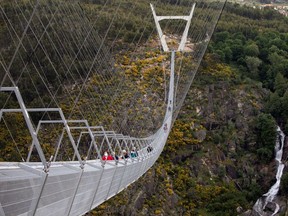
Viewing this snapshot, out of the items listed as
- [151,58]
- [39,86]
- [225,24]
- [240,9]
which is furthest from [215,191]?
[240,9]

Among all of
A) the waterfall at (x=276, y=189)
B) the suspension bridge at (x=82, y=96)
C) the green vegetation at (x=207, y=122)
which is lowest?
the waterfall at (x=276, y=189)

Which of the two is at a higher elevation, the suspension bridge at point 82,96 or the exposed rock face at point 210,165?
the suspension bridge at point 82,96

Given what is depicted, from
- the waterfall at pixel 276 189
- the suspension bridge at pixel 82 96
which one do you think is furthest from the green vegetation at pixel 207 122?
the waterfall at pixel 276 189

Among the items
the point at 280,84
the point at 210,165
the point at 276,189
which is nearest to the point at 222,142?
the point at 210,165

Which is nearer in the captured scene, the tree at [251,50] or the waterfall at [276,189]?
the waterfall at [276,189]

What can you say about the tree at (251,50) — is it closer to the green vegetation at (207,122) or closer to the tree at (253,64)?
the green vegetation at (207,122)

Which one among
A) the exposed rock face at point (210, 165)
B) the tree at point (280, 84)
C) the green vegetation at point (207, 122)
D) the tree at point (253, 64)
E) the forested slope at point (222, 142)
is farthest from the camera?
the tree at point (253, 64)

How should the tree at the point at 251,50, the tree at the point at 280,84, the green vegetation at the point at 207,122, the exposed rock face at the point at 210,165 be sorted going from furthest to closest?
1. the tree at the point at 251,50
2. the tree at the point at 280,84
3. the exposed rock face at the point at 210,165
4. the green vegetation at the point at 207,122

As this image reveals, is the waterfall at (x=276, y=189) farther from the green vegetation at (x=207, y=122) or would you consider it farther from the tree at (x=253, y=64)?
the tree at (x=253, y=64)

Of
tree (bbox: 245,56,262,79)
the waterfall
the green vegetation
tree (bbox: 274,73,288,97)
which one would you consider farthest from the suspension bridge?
tree (bbox: 274,73,288,97)
